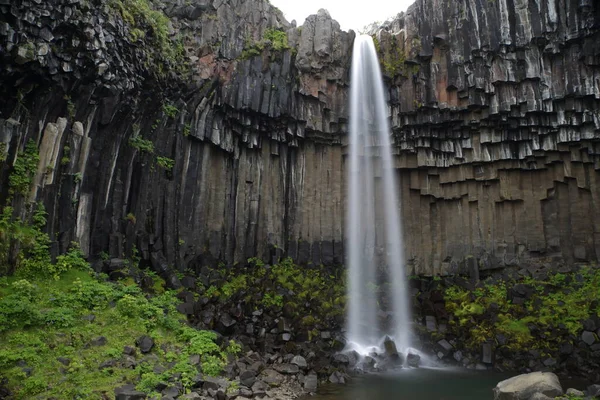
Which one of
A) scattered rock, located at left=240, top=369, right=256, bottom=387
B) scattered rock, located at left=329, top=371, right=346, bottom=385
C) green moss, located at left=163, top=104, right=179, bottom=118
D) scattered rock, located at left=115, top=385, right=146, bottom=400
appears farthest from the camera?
green moss, located at left=163, top=104, right=179, bottom=118

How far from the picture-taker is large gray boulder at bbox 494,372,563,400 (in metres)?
8.79

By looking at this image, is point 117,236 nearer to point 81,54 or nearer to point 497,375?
point 81,54

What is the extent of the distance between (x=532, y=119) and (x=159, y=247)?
16319 millimetres

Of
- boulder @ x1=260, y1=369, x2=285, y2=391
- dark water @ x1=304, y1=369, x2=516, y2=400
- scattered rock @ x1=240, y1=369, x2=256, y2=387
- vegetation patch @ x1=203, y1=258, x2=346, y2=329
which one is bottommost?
dark water @ x1=304, y1=369, x2=516, y2=400

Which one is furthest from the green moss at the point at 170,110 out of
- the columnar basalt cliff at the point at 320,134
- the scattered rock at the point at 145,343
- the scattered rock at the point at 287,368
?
the scattered rock at the point at 287,368

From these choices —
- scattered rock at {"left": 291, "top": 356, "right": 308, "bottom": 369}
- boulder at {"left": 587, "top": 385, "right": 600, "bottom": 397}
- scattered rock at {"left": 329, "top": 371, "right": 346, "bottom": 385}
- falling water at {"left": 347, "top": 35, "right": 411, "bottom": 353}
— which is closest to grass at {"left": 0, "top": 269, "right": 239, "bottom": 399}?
scattered rock at {"left": 291, "top": 356, "right": 308, "bottom": 369}

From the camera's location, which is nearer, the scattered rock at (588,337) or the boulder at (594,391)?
the boulder at (594,391)

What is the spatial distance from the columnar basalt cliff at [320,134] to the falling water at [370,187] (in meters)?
0.57

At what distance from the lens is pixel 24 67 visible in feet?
37.2

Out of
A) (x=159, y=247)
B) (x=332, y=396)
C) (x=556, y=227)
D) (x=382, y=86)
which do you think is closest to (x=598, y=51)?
(x=556, y=227)

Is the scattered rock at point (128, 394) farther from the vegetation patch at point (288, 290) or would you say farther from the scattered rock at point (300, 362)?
the vegetation patch at point (288, 290)

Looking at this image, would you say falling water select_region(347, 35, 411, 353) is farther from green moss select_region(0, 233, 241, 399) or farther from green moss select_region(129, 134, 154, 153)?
green moss select_region(0, 233, 241, 399)

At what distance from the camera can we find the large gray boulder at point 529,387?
879 centimetres

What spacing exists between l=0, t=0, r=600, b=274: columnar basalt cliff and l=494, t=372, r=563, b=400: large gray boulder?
10986 mm
